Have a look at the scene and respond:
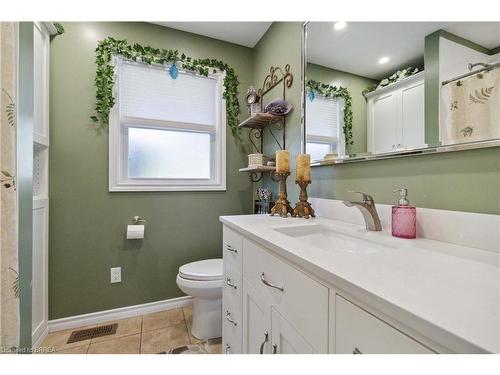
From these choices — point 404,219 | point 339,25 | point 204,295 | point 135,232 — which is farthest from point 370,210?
point 135,232

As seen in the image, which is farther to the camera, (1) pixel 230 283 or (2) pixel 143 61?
(2) pixel 143 61

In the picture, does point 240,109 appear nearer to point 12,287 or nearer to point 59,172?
point 59,172

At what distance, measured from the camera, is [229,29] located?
6.64 ft

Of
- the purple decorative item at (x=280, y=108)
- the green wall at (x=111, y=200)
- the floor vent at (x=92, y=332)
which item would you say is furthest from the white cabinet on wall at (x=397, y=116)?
the floor vent at (x=92, y=332)

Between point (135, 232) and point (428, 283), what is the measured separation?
1.85 meters

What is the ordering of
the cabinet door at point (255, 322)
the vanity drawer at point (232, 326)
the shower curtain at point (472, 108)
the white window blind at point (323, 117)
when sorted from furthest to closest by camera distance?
the white window blind at point (323, 117) < the vanity drawer at point (232, 326) < the cabinet door at point (255, 322) < the shower curtain at point (472, 108)

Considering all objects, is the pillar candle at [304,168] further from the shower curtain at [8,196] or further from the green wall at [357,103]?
the shower curtain at [8,196]

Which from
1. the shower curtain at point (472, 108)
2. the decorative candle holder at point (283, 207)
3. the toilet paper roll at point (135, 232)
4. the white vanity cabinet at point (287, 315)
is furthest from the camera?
the toilet paper roll at point (135, 232)

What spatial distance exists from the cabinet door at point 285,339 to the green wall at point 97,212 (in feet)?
4.73

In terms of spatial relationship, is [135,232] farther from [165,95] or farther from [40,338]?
[165,95]

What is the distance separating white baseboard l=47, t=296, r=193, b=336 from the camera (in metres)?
1.70

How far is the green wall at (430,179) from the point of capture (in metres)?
0.74
